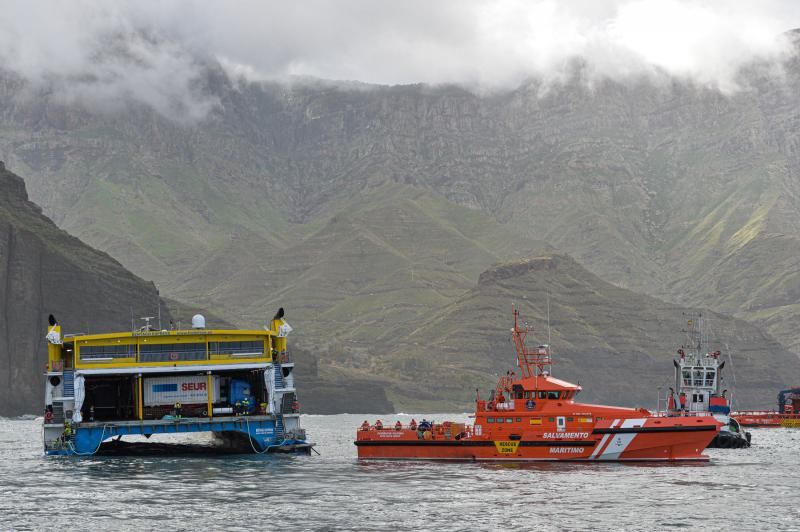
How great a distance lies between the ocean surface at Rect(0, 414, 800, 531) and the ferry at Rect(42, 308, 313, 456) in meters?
2.29

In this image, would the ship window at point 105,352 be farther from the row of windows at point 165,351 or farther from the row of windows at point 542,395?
the row of windows at point 542,395

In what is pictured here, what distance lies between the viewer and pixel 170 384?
109m

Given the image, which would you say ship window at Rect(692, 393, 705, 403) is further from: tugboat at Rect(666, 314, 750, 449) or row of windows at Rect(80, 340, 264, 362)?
row of windows at Rect(80, 340, 264, 362)

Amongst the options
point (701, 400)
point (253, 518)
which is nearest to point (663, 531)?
point (253, 518)

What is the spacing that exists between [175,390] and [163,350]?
12.8ft

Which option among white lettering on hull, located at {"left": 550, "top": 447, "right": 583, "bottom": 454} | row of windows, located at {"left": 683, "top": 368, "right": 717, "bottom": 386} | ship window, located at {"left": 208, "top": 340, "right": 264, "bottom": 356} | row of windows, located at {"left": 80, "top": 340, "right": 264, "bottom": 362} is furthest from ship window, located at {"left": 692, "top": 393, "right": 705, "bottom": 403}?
row of windows, located at {"left": 80, "top": 340, "right": 264, "bottom": 362}

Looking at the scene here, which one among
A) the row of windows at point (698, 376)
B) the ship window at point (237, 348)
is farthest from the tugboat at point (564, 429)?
the row of windows at point (698, 376)

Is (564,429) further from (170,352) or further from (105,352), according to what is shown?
(105,352)

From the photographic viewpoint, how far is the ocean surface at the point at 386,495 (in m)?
68.5

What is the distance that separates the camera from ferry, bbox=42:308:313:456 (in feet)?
343

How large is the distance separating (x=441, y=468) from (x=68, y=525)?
33.9 meters

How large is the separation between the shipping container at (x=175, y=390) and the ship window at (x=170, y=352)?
8.77 ft

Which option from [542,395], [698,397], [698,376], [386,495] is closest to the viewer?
[386,495]

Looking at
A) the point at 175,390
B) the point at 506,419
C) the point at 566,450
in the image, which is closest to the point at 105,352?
the point at 175,390
